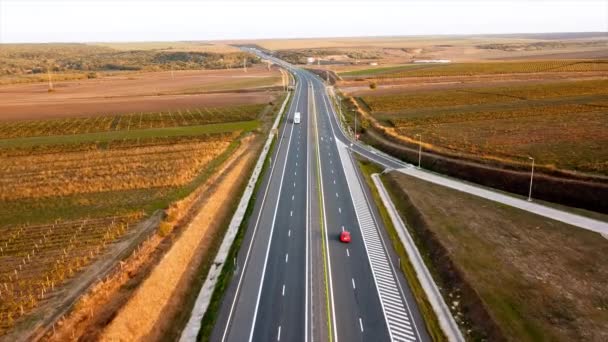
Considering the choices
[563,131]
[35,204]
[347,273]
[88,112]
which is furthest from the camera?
[88,112]

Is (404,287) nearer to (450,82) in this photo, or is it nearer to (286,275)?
(286,275)

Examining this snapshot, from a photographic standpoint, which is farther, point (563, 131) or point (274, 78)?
point (274, 78)

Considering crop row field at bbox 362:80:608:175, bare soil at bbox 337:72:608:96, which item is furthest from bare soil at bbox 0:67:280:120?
crop row field at bbox 362:80:608:175

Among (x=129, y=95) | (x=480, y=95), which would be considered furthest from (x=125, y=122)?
(x=480, y=95)

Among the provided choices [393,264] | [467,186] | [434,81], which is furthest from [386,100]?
[393,264]

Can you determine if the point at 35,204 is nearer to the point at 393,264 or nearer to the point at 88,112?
the point at 393,264
